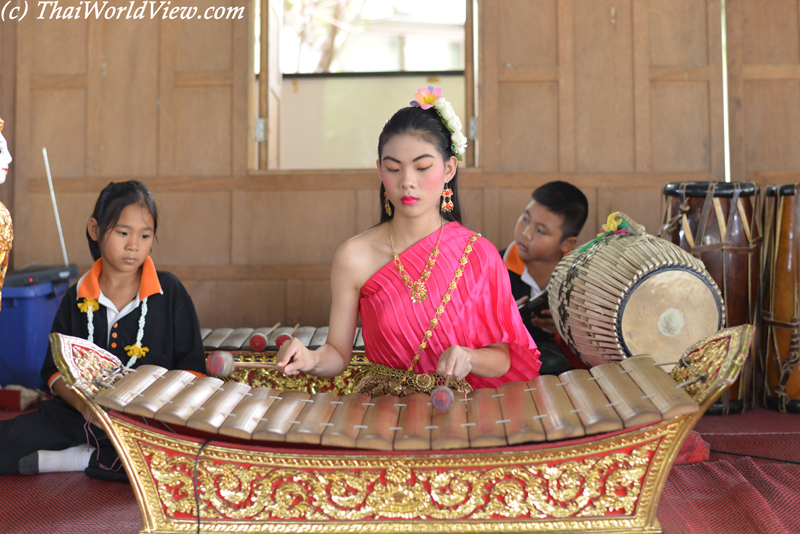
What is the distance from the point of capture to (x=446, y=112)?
1.95m

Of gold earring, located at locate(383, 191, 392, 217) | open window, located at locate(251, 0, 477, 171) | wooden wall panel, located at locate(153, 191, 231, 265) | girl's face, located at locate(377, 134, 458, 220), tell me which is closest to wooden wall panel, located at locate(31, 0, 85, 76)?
wooden wall panel, located at locate(153, 191, 231, 265)

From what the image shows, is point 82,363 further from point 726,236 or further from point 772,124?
point 772,124

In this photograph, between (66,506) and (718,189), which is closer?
(66,506)

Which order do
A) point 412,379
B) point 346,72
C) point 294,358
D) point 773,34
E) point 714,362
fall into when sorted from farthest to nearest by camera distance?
point 346,72 < point 773,34 < point 412,379 < point 294,358 < point 714,362

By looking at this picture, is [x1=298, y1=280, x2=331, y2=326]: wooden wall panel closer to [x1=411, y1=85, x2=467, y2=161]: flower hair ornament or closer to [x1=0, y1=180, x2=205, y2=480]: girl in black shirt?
[x1=0, y1=180, x2=205, y2=480]: girl in black shirt

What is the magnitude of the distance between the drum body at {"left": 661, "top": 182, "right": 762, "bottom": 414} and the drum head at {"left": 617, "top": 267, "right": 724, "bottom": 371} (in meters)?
0.65

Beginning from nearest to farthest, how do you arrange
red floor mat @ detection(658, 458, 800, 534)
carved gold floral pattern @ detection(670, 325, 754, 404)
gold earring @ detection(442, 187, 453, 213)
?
carved gold floral pattern @ detection(670, 325, 754, 404), red floor mat @ detection(658, 458, 800, 534), gold earring @ detection(442, 187, 453, 213)

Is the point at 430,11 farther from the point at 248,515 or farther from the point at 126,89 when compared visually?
the point at 248,515

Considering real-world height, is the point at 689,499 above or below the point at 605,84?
below

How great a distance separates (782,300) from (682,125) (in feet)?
4.59

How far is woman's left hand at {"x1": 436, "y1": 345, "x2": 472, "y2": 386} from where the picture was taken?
164cm

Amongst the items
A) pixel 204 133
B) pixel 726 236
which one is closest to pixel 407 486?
pixel 726 236

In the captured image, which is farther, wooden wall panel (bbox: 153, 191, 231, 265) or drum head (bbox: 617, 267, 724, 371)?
wooden wall panel (bbox: 153, 191, 231, 265)

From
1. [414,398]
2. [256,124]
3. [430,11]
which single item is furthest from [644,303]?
[430,11]
